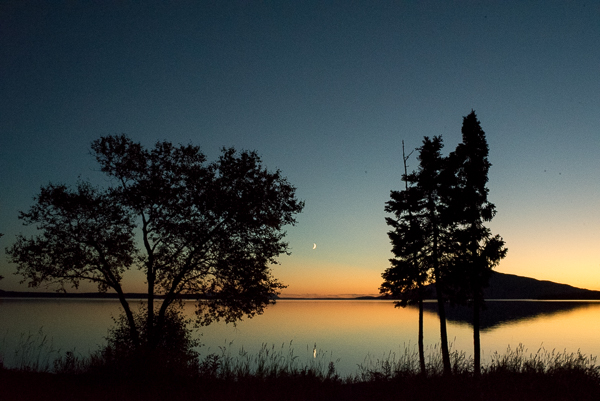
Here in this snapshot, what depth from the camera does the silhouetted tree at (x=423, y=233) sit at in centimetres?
3189

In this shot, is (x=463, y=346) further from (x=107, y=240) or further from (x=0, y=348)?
A: (x=0, y=348)

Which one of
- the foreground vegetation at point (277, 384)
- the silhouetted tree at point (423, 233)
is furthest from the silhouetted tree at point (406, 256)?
the foreground vegetation at point (277, 384)

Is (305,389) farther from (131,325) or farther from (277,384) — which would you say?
(131,325)

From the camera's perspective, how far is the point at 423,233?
32.5 m

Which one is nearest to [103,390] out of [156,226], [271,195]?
[156,226]

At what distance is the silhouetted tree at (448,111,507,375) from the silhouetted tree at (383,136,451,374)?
127 centimetres

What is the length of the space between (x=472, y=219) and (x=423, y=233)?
4352mm

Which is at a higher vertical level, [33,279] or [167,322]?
[33,279]

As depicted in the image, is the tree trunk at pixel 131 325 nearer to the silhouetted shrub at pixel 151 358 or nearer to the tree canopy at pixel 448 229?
the silhouetted shrub at pixel 151 358

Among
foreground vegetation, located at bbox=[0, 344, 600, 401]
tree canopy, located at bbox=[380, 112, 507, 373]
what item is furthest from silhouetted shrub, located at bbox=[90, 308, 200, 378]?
tree canopy, located at bbox=[380, 112, 507, 373]

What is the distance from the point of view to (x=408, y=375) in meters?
13.9

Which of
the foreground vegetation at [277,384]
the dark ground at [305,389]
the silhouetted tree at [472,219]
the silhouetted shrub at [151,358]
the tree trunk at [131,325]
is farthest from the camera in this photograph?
the silhouetted tree at [472,219]

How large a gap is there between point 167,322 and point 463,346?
183ft

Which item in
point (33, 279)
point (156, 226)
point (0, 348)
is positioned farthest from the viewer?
point (0, 348)
